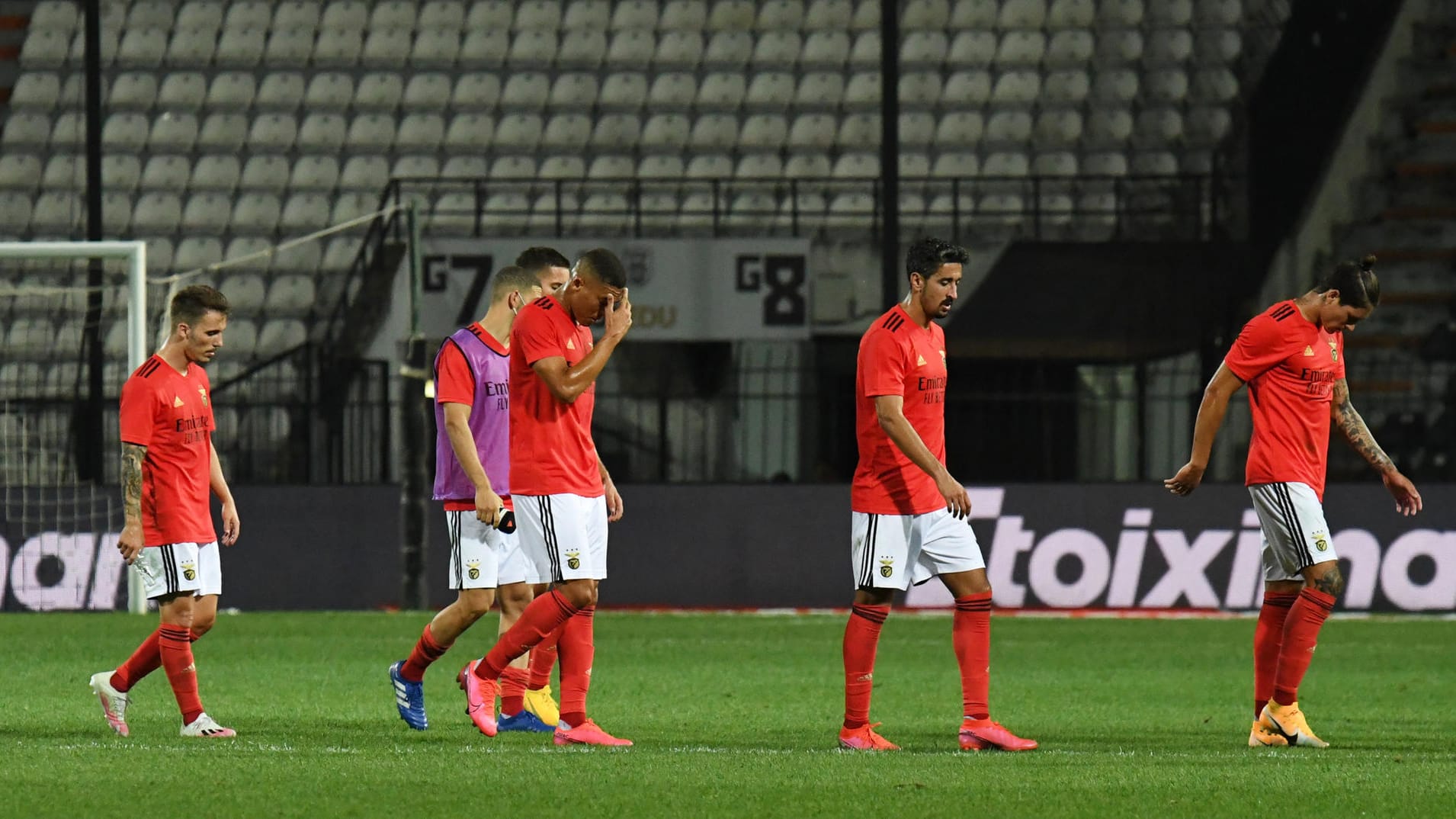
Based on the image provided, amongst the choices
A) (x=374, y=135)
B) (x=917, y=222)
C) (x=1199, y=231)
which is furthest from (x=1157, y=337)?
(x=374, y=135)

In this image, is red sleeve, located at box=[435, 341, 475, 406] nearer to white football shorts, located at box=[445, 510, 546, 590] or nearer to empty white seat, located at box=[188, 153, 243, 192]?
white football shorts, located at box=[445, 510, 546, 590]

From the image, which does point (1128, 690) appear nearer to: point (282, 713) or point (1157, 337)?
point (282, 713)

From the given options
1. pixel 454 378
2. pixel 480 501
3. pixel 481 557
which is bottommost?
pixel 481 557

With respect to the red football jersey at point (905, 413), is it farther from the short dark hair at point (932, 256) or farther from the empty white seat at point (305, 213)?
the empty white seat at point (305, 213)

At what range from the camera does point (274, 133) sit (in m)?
22.4

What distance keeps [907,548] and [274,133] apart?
638 inches

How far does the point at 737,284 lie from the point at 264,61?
6.99m

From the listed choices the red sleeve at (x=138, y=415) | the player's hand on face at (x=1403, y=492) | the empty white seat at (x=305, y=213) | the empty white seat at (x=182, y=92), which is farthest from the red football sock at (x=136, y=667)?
the empty white seat at (x=182, y=92)

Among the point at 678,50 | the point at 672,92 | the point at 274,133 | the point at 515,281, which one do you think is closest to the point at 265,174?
the point at 274,133

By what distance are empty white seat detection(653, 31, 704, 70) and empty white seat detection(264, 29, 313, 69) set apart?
3.73 meters

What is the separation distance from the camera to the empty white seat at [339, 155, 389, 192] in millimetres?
21953

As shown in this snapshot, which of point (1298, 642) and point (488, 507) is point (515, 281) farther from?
point (1298, 642)

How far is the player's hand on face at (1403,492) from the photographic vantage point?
807 cm

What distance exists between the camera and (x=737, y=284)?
61.7 feet
